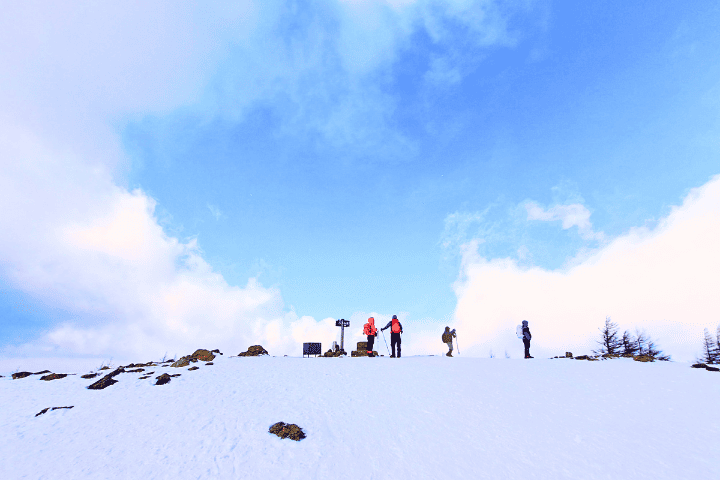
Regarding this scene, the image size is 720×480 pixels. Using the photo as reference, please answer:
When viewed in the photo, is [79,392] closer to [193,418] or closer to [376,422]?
[193,418]

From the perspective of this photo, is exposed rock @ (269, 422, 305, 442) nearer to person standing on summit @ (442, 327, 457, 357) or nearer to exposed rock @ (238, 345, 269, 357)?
exposed rock @ (238, 345, 269, 357)

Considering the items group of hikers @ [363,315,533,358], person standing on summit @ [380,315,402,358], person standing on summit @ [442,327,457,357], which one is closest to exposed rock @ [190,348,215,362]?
group of hikers @ [363,315,533,358]

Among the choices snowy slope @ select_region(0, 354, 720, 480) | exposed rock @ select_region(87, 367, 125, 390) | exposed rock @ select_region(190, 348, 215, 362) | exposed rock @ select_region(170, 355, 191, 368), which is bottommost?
snowy slope @ select_region(0, 354, 720, 480)

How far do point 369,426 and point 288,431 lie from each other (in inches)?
80.2

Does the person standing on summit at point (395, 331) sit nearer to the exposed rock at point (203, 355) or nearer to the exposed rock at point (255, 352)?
the exposed rock at point (255, 352)

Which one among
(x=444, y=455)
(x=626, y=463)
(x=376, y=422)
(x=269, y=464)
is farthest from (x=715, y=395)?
(x=269, y=464)

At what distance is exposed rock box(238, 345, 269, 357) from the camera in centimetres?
1993

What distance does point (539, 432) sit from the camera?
9.28m

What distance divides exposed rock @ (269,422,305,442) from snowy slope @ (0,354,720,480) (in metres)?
0.15

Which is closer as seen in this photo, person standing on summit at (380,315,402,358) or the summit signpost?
person standing on summit at (380,315,402,358)

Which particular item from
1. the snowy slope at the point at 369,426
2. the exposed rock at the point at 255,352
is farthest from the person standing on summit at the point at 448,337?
the exposed rock at the point at 255,352

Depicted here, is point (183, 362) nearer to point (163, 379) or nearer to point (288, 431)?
point (163, 379)

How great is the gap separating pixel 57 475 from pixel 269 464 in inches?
161

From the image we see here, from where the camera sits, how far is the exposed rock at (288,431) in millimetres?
8709
